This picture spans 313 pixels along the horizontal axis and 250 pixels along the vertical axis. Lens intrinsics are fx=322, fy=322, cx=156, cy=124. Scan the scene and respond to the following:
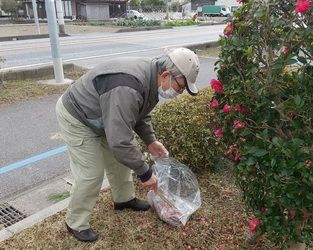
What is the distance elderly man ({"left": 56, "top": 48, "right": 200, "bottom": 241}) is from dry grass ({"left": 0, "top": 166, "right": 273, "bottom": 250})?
149 millimetres

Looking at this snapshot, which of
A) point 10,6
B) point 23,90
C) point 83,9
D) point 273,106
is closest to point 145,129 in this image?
point 273,106

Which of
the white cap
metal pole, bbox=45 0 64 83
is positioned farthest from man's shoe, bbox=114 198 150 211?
metal pole, bbox=45 0 64 83

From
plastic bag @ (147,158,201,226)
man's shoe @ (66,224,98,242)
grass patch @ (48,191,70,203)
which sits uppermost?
plastic bag @ (147,158,201,226)

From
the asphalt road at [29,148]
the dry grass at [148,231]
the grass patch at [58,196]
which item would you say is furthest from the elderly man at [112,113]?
the asphalt road at [29,148]

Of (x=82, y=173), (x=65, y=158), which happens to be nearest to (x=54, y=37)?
(x=65, y=158)

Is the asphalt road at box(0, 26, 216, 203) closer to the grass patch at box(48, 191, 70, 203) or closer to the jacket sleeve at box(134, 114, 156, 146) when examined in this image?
the grass patch at box(48, 191, 70, 203)

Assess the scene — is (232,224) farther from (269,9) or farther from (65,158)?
(65,158)

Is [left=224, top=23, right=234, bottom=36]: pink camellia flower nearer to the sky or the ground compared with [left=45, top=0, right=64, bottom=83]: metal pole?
nearer to the sky

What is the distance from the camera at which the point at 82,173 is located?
7.54 ft

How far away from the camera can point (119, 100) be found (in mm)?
1841

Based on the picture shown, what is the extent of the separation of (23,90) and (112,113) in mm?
5420

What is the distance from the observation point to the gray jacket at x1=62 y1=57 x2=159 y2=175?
1.86 m

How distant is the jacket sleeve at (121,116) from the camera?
6.06 feet

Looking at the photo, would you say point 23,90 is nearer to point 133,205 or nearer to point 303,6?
point 133,205
